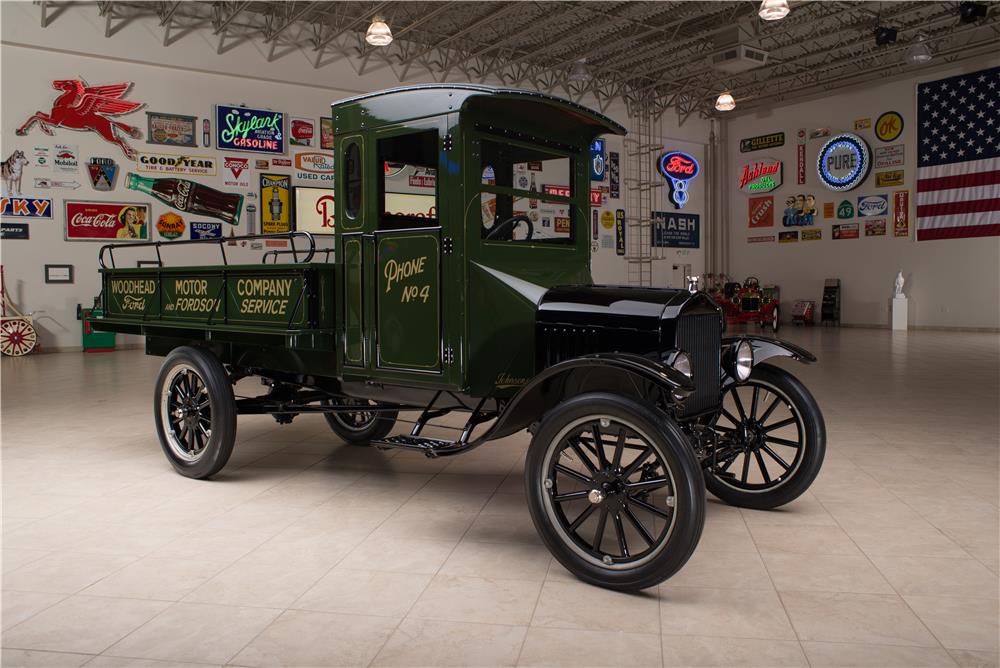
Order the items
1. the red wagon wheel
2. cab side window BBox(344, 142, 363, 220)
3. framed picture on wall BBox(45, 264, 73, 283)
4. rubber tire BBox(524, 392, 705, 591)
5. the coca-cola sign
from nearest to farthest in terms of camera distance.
A: rubber tire BBox(524, 392, 705, 591) → cab side window BBox(344, 142, 363, 220) → the red wagon wheel → framed picture on wall BBox(45, 264, 73, 283) → the coca-cola sign

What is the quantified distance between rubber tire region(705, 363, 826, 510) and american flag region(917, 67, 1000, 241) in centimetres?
1580

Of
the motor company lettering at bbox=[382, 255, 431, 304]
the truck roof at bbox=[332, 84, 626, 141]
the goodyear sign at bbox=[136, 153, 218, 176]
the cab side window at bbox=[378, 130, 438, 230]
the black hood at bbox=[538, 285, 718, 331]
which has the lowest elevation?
the black hood at bbox=[538, 285, 718, 331]

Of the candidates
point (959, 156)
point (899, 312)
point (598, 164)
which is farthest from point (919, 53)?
point (598, 164)

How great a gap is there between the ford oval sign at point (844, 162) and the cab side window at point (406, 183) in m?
17.6

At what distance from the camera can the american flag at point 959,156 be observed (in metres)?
16.5

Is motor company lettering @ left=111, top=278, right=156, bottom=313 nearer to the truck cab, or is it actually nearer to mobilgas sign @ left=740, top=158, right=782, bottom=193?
the truck cab

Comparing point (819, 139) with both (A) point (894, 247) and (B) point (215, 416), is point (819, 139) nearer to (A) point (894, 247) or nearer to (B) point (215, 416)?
(A) point (894, 247)

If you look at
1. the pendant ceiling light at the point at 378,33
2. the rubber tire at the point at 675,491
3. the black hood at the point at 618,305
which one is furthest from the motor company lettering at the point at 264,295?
the pendant ceiling light at the point at 378,33

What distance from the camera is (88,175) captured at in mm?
13336

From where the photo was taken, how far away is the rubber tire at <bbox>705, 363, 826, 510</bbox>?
3.99 meters

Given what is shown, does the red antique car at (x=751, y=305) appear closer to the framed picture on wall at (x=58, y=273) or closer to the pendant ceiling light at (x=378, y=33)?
the pendant ceiling light at (x=378, y=33)

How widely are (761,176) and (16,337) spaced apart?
18.2 meters

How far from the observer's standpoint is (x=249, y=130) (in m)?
14.8

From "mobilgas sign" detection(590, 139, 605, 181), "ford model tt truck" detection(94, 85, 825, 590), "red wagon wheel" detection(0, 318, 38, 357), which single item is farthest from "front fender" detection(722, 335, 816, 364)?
"mobilgas sign" detection(590, 139, 605, 181)
